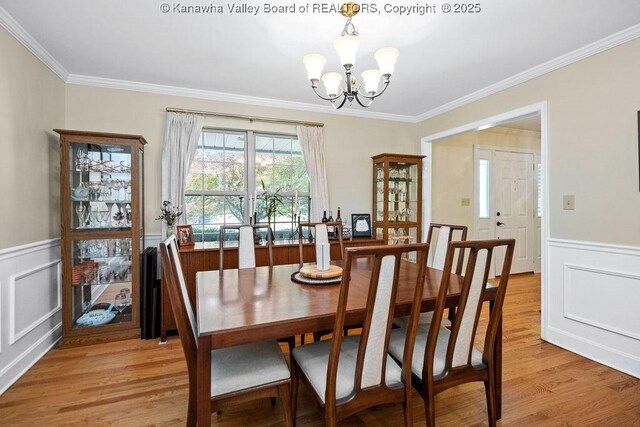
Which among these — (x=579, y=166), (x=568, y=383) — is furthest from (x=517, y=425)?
(x=579, y=166)

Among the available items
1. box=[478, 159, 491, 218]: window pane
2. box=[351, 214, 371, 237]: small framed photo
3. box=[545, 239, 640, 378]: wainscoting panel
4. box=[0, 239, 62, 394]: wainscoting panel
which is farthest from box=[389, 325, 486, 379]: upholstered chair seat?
box=[478, 159, 491, 218]: window pane

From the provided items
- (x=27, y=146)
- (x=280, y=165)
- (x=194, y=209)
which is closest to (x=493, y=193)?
(x=280, y=165)

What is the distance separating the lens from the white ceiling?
2055mm

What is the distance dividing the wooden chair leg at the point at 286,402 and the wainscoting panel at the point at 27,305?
6.60 ft

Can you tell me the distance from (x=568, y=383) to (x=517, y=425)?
2.44ft

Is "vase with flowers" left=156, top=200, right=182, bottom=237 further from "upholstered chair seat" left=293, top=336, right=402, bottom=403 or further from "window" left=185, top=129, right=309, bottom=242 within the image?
"upholstered chair seat" left=293, top=336, right=402, bottom=403

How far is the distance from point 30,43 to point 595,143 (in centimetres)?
449

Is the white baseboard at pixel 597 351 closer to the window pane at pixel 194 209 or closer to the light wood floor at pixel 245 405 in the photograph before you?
the light wood floor at pixel 245 405

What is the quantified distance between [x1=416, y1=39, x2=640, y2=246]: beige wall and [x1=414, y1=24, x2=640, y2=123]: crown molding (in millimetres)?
46

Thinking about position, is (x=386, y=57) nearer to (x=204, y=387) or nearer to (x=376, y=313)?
(x=376, y=313)

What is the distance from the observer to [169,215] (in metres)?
3.15

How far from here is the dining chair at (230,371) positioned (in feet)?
4.43

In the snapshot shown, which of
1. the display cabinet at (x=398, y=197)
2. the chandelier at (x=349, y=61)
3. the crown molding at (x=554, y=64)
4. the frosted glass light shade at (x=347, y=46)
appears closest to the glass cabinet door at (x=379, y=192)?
the display cabinet at (x=398, y=197)

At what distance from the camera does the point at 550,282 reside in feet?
9.33
